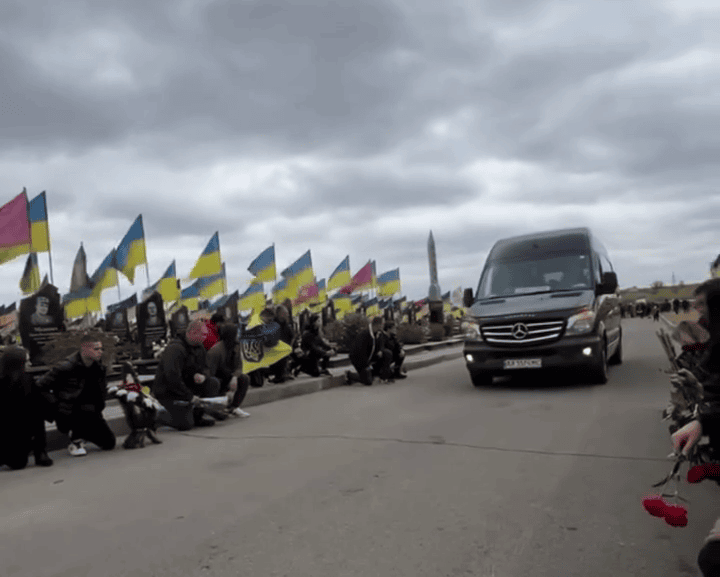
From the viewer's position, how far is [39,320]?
41.8ft

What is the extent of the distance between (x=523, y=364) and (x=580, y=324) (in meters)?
1.00

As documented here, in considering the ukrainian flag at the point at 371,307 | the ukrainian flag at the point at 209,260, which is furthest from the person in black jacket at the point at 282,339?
the ukrainian flag at the point at 371,307

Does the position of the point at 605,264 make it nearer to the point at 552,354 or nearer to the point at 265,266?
the point at 552,354

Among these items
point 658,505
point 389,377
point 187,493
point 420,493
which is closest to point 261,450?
point 187,493

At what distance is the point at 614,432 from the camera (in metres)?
6.34

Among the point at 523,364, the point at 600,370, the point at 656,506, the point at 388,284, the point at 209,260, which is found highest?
the point at 209,260

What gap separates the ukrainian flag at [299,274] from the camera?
28.4 metres

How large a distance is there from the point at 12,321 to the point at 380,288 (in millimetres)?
21138

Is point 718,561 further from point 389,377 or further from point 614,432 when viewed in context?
point 389,377

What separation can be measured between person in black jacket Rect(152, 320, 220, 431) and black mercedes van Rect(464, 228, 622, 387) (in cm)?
414

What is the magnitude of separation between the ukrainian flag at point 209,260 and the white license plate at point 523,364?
1654cm

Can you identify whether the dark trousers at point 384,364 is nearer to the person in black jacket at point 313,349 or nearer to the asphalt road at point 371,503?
the person in black jacket at point 313,349

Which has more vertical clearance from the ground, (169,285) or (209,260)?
(209,260)

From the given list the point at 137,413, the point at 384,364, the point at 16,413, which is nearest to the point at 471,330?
the point at 384,364
